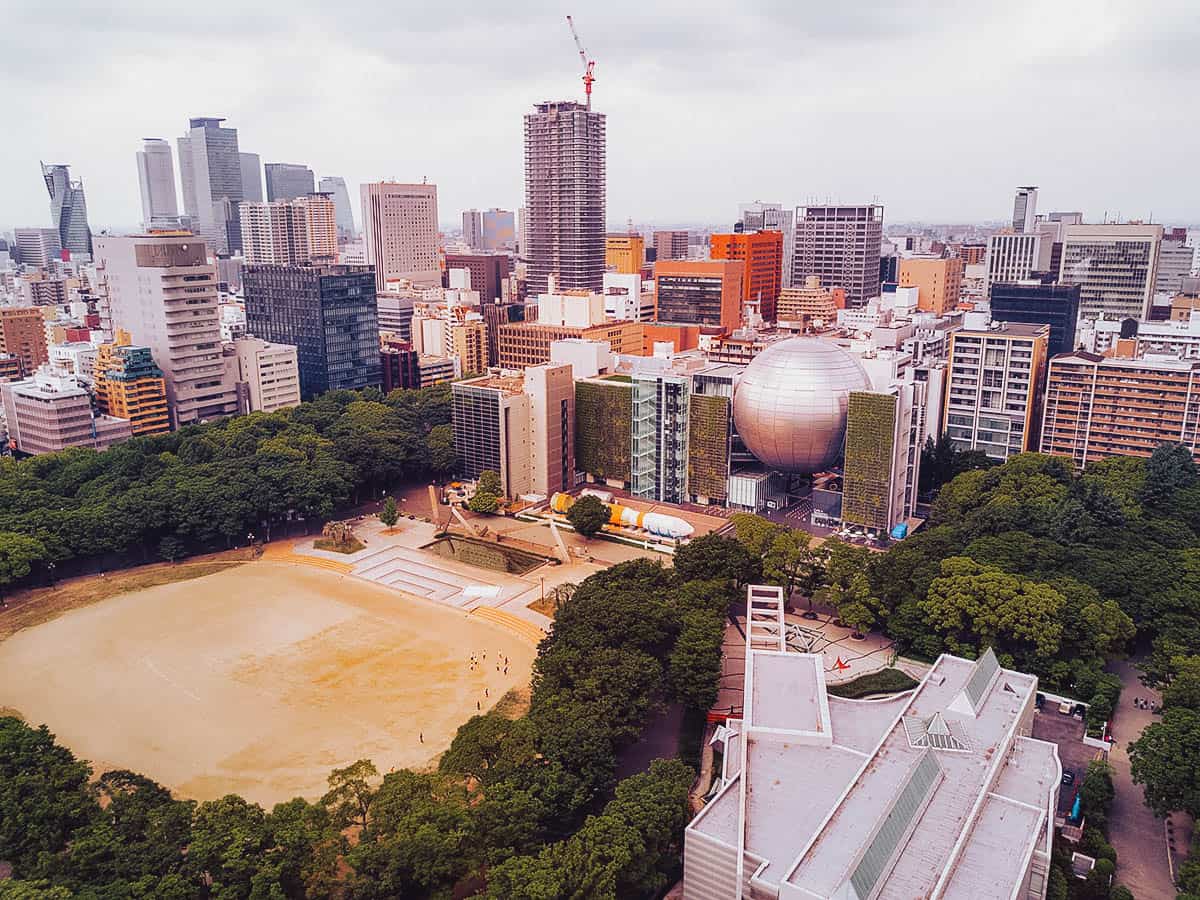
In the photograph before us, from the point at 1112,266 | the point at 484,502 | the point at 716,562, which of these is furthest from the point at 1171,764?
the point at 1112,266

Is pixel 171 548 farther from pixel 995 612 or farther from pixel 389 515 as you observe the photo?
pixel 995 612

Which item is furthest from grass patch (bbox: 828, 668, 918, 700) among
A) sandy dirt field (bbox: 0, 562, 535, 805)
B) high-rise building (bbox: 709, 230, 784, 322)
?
high-rise building (bbox: 709, 230, 784, 322)

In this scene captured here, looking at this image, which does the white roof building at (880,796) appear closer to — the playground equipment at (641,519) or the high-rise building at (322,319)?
the playground equipment at (641,519)

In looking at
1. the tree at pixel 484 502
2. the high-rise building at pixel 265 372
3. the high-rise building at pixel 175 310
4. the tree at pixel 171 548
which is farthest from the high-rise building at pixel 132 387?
the tree at pixel 484 502

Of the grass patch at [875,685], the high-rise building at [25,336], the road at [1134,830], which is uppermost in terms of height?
the high-rise building at [25,336]

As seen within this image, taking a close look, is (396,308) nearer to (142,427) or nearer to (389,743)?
(142,427)

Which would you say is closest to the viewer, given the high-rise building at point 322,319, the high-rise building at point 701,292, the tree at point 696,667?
the tree at point 696,667
